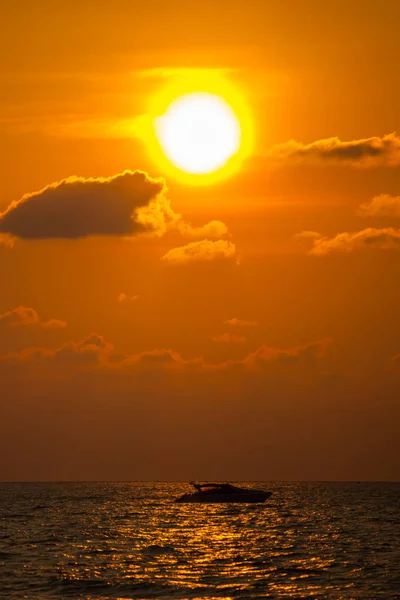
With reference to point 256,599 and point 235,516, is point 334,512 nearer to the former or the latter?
point 235,516

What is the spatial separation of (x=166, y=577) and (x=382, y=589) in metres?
17.8

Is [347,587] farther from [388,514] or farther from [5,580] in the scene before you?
[388,514]

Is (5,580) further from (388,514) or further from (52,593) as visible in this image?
(388,514)

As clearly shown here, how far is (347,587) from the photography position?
258 ft

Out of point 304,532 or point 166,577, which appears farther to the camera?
point 304,532

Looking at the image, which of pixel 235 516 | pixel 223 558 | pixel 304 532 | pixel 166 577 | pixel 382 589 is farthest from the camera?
pixel 235 516

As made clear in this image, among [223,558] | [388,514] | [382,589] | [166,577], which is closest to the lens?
[382,589]

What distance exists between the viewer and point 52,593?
75.3 meters

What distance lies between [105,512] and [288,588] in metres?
122

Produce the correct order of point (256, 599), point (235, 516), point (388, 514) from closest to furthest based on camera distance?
point (256, 599) < point (235, 516) < point (388, 514)

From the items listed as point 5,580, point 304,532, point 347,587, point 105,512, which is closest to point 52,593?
point 5,580

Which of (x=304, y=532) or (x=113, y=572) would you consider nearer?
(x=113, y=572)

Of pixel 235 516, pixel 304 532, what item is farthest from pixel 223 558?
pixel 235 516

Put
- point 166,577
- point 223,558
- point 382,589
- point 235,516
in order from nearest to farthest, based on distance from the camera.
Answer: point 382,589 < point 166,577 < point 223,558 < point 235,516
